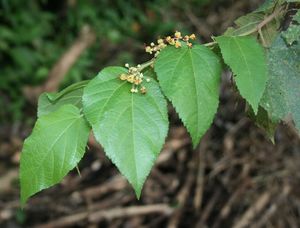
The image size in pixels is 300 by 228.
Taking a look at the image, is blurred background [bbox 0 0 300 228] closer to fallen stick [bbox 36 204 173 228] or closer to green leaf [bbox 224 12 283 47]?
fallen stick [bbox 36 204 173 228]

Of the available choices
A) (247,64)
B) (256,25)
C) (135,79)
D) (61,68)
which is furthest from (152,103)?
(61,68)

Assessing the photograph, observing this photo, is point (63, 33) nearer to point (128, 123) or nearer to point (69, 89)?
point (69, 89)

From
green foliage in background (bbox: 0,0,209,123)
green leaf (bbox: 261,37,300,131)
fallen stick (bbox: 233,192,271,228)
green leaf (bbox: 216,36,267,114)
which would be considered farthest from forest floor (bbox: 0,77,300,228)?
green leaf (bbox: 216,36,267,114)

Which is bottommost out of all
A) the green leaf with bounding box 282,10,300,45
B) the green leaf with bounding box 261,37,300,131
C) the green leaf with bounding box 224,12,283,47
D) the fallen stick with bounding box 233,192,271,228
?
the fallen stick with bounding box 233,192,271,228

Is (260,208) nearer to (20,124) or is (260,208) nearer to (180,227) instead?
(180,227)

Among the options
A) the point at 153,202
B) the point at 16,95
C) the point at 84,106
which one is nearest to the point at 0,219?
the point at 153,202
